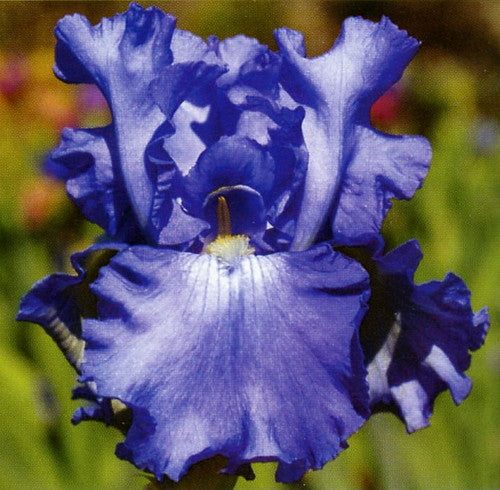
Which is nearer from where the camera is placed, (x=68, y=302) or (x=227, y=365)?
(x=227, y=365)

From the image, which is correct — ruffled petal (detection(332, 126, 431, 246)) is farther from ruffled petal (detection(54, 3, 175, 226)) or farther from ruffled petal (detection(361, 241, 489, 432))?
ruffled petal (detection(54, 3, 175, 226))

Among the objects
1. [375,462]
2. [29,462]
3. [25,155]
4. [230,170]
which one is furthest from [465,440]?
[25,155]

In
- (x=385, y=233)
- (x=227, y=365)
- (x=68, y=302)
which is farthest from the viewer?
A: (x=385, y=233)

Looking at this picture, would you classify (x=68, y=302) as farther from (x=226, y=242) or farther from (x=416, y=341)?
(x=416, y=341)

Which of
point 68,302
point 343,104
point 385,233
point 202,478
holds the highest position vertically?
point 343,104

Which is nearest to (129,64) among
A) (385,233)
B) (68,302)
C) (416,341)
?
Answer: (68,302)

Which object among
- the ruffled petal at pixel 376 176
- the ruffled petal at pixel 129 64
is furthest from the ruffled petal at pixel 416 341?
the ruffled petal at pixel 129 64

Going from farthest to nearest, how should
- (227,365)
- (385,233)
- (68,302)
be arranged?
(385,233) → (68,302) → (227,365)
